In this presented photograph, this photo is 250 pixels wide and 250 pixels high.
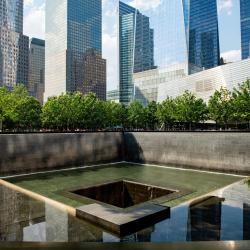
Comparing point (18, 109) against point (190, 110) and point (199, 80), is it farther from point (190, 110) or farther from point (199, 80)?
point (199, 80)

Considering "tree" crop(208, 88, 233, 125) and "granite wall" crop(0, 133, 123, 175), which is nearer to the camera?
"granite wall" crop(0, 133, 123, 175)

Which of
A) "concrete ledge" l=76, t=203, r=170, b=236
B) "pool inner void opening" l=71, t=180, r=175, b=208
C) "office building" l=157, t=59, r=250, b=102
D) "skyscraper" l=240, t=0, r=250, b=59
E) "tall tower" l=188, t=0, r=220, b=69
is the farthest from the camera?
"skyscraper" l=240, t=0, r=250, b=59

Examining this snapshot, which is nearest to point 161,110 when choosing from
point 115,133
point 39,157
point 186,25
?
point 115,133

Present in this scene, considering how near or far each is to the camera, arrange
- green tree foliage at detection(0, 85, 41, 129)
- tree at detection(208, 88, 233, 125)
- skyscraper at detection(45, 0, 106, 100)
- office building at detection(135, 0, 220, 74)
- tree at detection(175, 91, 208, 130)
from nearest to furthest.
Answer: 1. green tree foliage at detection(0, 85, 41, 129)
2. tree at detection(208, 88, 233, 125)
3. tree at detection(175, 91, 208, 130)
4. office building at detection(135, 0, 220, 74)
5. skyscraper at detection(45, 0, 106, 100)

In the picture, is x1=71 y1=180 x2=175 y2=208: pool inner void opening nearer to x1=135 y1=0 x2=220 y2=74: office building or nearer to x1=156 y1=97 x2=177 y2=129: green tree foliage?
x1=156 y1=97 x2=177 y2=129: green tree foliage

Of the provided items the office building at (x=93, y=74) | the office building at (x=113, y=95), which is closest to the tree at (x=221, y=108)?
the office building at (x=113, y=95)

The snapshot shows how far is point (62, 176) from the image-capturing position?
864 inches

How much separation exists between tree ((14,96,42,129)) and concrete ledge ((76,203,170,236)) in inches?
1825

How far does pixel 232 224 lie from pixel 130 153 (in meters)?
21.2

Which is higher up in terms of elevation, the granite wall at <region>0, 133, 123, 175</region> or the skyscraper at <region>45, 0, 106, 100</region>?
the skyscraper at <region>45, 0, 106, 100</region>

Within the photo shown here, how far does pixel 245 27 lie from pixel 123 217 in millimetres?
190626

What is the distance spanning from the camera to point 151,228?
9625 mm

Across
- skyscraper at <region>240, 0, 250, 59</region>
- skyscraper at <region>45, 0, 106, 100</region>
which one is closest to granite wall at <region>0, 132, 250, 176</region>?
skyscraper at <region>45, 0, 106, 100</region>

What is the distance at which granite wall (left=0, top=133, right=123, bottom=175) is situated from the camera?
74.1ft
